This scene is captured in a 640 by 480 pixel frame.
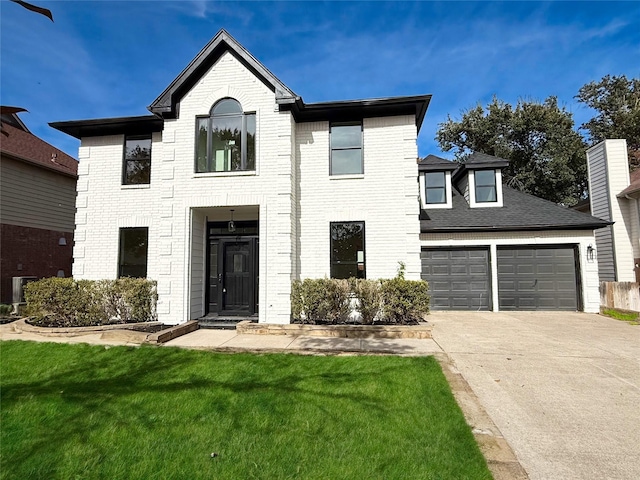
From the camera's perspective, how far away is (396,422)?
3.65m

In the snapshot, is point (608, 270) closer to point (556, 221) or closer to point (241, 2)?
point (556, 221)

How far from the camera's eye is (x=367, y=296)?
8836 mm

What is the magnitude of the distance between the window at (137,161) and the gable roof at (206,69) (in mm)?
1739

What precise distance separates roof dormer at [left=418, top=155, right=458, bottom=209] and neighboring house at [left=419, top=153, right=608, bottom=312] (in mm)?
1133

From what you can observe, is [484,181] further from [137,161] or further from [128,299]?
[128,299]

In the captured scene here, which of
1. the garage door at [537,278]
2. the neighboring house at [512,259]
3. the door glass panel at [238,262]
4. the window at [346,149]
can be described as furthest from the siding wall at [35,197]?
the garage door at [537,278]

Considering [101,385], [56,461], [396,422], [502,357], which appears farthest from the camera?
[502,357]

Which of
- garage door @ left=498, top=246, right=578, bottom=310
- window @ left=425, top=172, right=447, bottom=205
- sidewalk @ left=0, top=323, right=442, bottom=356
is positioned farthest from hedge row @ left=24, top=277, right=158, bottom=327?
garage door @ left=498, top=246, right=578, bottom=310

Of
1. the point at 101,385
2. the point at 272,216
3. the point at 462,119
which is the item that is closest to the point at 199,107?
the point at 272,216

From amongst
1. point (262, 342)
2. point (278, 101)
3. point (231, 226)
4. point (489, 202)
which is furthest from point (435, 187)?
point (262, 342)

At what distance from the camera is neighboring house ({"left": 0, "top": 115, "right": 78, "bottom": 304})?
12.6 meters

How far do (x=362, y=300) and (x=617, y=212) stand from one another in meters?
13.2

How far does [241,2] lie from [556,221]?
40.4 ft

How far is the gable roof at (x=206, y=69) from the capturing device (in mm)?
9430
